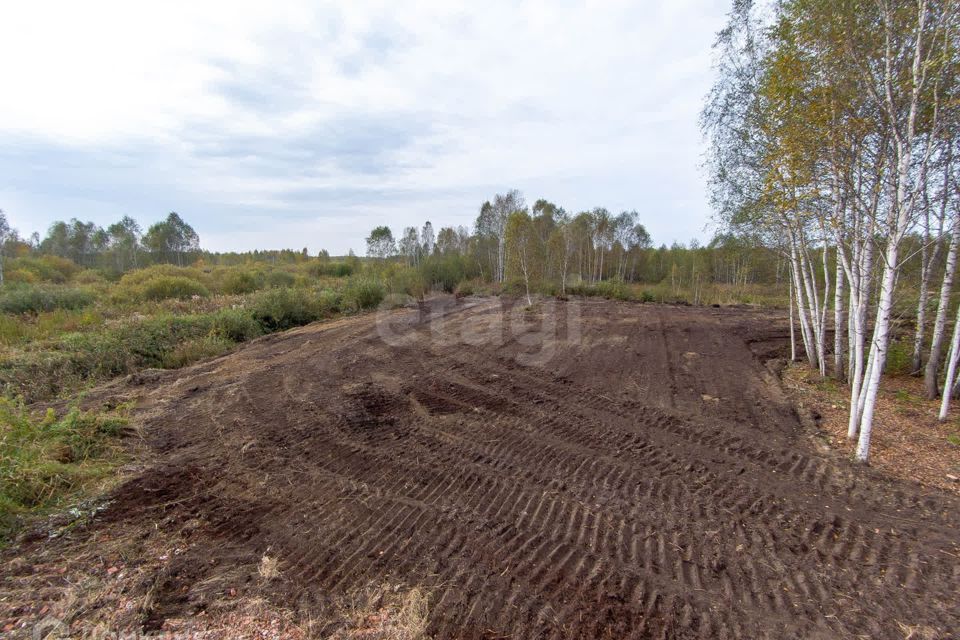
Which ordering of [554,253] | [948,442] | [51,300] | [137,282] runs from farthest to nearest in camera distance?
[554,253] → [137,282] → [51,300] → [948,442]

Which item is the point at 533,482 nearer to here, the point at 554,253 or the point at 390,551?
the point at 390,551

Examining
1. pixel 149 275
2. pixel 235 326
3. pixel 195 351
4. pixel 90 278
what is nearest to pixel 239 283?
pixel 149 275

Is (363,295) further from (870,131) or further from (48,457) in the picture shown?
(870,131)

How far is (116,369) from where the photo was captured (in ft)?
29.6

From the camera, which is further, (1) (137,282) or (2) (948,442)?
(1) (137,282)

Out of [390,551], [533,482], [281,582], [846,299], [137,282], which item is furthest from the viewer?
[137,282]

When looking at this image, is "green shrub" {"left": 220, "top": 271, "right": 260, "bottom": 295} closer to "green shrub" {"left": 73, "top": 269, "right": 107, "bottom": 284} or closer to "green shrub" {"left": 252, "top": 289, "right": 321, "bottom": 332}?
"green shrub" {"left": 73, "top": 269, "right": 107, "bottom": 284}

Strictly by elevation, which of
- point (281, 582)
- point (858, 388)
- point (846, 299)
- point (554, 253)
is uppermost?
point (554, 253)

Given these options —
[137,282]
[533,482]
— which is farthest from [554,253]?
[137,282]

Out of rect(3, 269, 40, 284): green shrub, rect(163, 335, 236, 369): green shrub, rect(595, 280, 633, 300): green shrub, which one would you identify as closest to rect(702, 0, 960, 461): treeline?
rect(163, 335, 236, 369): green shrub

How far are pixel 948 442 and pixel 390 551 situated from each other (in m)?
6.92

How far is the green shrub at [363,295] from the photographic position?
1769 centimetres

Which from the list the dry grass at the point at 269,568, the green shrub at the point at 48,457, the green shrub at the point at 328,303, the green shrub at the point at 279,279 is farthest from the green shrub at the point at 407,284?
the dry grass at the point at 269,568

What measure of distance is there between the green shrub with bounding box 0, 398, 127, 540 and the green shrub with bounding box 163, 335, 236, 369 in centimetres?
503
